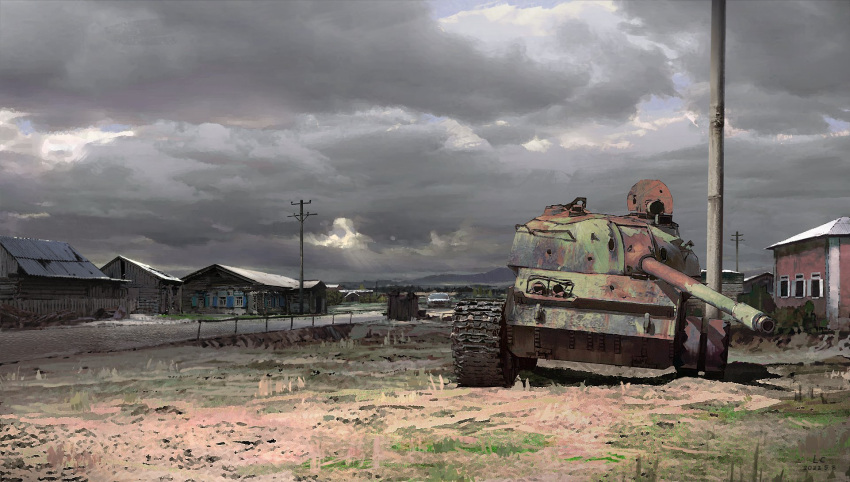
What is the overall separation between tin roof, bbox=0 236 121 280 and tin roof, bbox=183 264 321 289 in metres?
11.9

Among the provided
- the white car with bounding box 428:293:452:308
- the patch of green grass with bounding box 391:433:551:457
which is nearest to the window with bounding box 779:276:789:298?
the patch of green grass with bounding box 391:433:551:457

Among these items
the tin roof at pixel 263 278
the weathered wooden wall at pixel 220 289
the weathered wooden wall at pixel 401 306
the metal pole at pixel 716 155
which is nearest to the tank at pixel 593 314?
the metal pole at pixel 716 155

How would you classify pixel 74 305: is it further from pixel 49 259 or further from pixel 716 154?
pixel 716 154

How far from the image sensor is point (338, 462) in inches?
269

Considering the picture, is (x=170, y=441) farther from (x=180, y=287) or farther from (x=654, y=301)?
(x=180, y=287)

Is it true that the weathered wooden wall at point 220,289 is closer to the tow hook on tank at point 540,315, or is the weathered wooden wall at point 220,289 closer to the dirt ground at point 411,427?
the dirt ground at point 411,427

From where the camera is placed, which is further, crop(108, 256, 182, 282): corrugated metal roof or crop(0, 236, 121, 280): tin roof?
crop(108, 256, 182, 282): corrugated metal roof

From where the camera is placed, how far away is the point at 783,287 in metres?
37.7

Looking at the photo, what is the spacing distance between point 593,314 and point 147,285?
192 feet

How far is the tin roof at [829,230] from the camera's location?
32.1 metres

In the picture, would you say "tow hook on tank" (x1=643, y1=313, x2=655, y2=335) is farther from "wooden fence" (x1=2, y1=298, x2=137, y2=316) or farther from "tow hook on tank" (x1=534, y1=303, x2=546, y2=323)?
"wooden fence" (x1=2, y1=298, x2=137, y2=316)

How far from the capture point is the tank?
39.8ft

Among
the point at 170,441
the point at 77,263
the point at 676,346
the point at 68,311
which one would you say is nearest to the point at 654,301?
the point at 676,346

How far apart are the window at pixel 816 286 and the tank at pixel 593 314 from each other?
23.0 metres
